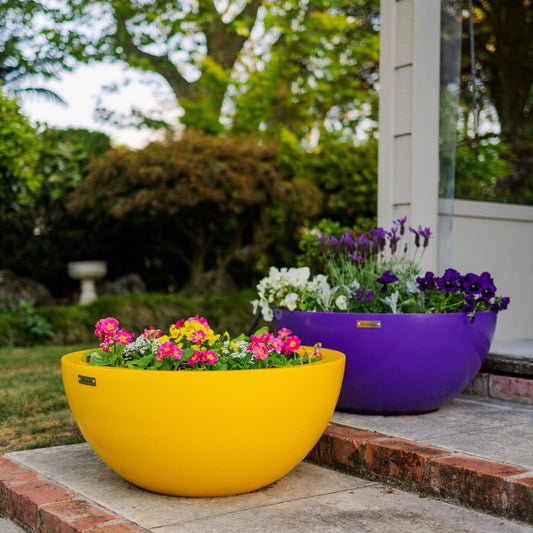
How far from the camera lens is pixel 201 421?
190 cm

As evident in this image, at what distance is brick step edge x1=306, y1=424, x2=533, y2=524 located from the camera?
74.6 inches

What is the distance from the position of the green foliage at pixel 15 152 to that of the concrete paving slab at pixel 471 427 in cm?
583

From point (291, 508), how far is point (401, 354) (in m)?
0.90

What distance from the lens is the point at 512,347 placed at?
347 centimetres

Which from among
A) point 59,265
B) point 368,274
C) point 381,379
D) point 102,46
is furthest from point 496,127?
point 102,46

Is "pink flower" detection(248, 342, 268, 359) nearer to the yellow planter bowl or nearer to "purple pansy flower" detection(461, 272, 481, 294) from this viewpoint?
the yellow planter bowl

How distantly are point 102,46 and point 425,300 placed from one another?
1122cm

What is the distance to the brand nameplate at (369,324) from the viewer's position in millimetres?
2688

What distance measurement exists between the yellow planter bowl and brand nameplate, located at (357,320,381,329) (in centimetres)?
62

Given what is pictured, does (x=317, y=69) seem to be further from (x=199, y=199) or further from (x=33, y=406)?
(x=33, y=406)

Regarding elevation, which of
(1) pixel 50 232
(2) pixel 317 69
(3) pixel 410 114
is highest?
(2) pixel 317 69

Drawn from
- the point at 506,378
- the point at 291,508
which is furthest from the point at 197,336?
the point at 506,378

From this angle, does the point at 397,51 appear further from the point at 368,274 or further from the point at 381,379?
the point at 381,379

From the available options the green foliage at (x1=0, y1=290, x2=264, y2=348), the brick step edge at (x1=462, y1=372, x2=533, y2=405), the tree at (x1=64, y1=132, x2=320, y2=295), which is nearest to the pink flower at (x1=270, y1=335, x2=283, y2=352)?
the brick step edge at (x1=462, y1=372, x2=533, y2=405)
